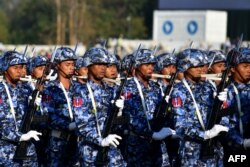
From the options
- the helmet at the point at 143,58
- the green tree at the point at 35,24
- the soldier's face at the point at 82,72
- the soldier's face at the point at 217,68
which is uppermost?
the helmet at the point at 143,58

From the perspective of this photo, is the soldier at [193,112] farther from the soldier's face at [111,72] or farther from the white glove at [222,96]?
the soldier's face at [111,72]

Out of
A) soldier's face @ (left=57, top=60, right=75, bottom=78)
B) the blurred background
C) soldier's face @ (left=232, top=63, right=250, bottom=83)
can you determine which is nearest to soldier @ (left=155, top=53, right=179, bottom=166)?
soldier's face @ (left=232, top=63, right=250, bottom=83)

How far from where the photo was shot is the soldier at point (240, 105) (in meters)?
13.4

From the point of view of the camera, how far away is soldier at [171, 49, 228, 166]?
12891 millimetres

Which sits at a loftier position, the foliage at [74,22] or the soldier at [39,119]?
the soldier at [39,119]

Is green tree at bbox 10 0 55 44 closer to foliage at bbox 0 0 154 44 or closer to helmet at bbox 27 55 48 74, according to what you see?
foliage at bbox 0 0 154 44

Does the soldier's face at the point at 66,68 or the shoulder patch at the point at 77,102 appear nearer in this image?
the shoulder patch at the point at 77,102

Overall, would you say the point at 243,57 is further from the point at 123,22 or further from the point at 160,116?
the point at 123,22

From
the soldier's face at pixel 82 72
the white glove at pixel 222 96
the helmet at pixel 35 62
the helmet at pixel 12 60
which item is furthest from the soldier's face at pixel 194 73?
the helmet at pixel 35 62

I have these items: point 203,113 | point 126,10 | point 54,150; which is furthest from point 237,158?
point 126,10

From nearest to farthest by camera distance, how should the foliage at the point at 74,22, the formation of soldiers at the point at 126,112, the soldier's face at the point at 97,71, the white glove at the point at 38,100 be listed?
1. the formation of soldiers at the point at 126,112
2. the soldier's face at the point at 97,71
3. the white glove at the point at 38,100
4. the foliage at the point at 74,22

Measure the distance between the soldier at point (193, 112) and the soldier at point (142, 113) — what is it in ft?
3.73

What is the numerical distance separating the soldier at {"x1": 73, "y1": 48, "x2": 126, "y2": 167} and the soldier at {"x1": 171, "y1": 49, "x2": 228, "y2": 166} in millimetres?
781

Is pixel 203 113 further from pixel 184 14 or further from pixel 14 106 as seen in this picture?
pixel 184 14
